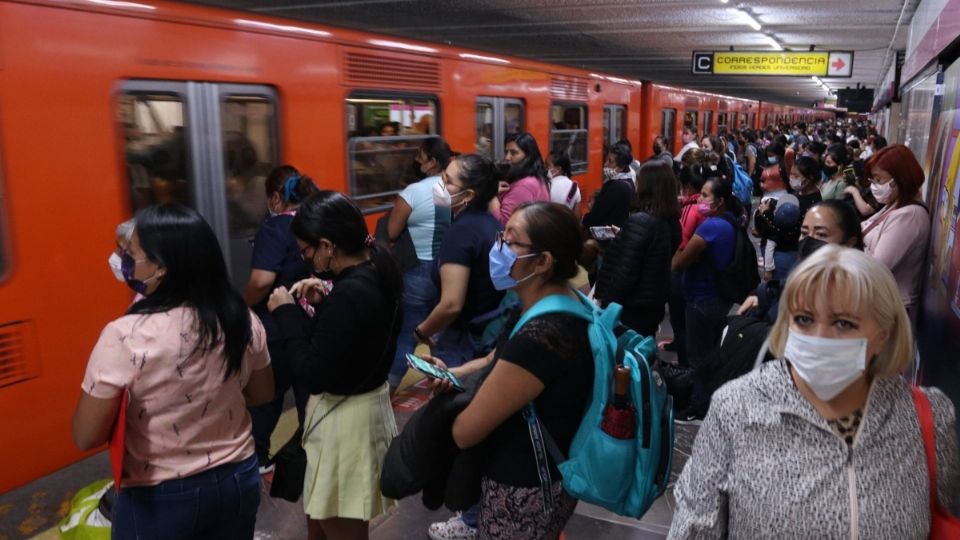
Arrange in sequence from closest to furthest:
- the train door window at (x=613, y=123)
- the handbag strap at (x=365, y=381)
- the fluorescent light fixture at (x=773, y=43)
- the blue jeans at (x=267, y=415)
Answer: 1. the handbag strap at (x=365, y=381)
2. the blue jeans at (x=267, y=415)
3. the fluorescent light fixture at (x=773, y=43)
4. the train door window at (x=613, y=123)

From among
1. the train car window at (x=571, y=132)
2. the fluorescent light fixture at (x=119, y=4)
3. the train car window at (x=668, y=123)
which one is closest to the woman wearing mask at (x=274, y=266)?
the fluorescent light fixture at (x=119, y=4)

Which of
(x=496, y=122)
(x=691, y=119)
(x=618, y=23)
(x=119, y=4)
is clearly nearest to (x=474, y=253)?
(x=119, y=4)

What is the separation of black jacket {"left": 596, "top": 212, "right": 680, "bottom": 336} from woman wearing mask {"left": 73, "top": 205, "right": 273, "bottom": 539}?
2133 mm

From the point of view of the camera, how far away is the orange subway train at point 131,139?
312cm

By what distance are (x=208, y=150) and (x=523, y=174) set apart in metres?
1.94

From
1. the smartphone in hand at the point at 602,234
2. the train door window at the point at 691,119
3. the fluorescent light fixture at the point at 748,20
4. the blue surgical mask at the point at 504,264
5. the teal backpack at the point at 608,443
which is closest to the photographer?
the teal backpack at the point at 608,443

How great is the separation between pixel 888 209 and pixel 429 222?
2.31 metres

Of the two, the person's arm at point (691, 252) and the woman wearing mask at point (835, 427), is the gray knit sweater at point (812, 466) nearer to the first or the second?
the woman wearing mask at point (835, 427)

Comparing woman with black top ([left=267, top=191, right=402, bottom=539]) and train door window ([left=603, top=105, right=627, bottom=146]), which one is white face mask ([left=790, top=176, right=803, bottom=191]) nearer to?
train door window ([left=603, top=105, right=627, bottom=146])

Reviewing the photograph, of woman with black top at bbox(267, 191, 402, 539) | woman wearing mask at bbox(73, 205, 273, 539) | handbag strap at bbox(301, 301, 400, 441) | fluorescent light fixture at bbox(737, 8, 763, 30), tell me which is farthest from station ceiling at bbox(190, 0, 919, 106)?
woman wearing mask at bbox(73, 205, 273, 539)

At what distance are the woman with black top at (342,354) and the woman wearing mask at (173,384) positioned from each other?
274 millimetres

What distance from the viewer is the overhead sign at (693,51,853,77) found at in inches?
396

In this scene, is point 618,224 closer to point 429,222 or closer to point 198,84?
point 429,222

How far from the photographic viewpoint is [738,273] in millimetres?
4172
